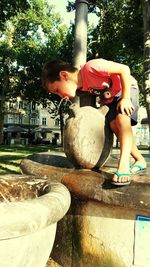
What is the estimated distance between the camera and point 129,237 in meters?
2.89

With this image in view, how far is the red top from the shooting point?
329 cm

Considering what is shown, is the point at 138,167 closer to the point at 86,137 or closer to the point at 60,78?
the point at 86,137

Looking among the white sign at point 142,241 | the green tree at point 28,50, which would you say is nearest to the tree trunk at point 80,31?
the white sign at point 142,241

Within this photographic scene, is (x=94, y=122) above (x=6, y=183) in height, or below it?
above

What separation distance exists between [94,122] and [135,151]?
2.08ft

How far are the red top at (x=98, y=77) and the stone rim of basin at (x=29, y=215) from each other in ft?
4.53

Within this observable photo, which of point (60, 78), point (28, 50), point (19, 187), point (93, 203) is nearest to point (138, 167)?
point (93, 203)

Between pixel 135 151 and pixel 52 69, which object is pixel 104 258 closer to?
pixel 135 151

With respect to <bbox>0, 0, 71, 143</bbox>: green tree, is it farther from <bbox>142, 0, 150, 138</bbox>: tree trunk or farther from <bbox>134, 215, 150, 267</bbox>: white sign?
<bbox>134, 215, 150, 267</bbox>: white sign

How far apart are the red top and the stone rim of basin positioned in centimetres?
138

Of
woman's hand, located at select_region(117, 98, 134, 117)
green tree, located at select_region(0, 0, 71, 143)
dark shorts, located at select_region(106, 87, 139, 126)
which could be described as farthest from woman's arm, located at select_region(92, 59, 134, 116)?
green tree, located at select_region(0, 0, 71, 143)

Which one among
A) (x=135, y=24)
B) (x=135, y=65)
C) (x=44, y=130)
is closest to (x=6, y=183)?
(x=135, y=24)

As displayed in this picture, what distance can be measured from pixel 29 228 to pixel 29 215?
62 mm

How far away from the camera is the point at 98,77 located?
11.0 ft
